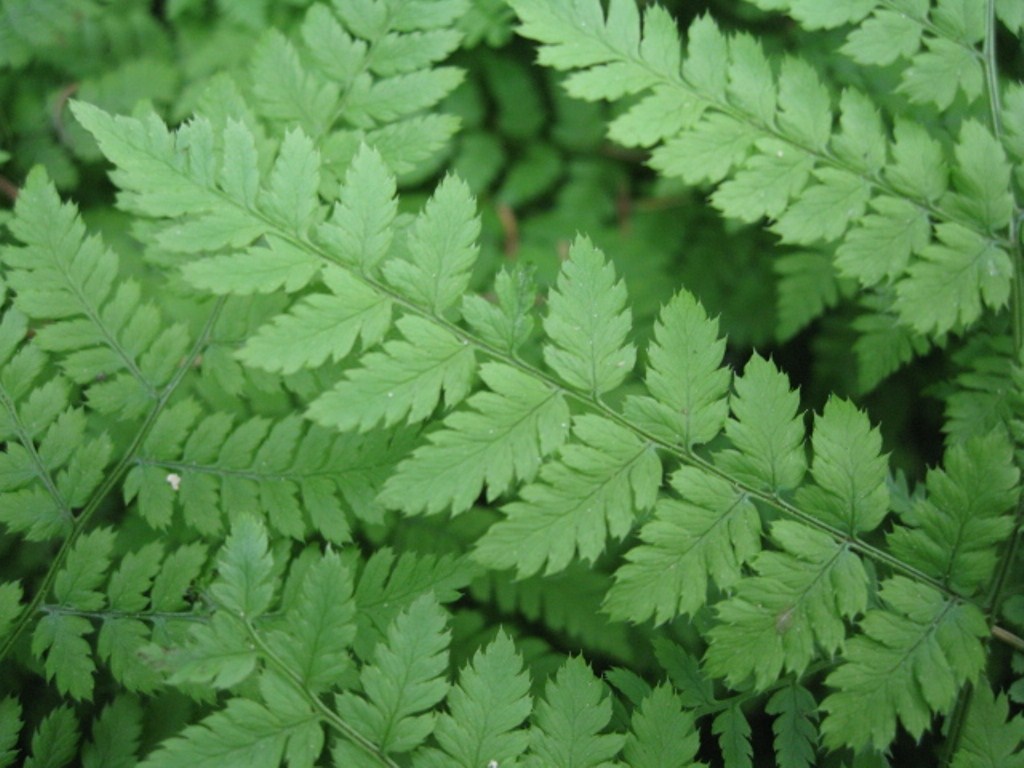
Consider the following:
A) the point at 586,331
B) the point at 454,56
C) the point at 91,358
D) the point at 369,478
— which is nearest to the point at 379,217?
the point at 586,331

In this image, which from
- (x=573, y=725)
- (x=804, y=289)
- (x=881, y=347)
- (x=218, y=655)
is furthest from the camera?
(x=804, y=289)

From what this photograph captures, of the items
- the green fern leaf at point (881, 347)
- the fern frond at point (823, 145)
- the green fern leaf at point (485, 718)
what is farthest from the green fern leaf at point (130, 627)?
the green fern leaf at point (881, 347)

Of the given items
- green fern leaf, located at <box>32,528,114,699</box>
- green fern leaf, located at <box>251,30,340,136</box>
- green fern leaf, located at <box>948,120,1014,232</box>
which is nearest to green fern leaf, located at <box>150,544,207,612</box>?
green fern leaf, located at <box>32,528,114,699</box>

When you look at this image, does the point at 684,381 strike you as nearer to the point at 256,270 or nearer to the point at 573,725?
the point at 573,725

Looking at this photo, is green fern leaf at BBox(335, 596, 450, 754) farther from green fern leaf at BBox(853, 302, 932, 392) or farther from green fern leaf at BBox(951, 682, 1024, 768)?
green fern leaf at BBox(853, 302, 932, 392)

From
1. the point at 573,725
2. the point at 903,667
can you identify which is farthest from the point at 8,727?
the point at 903,667

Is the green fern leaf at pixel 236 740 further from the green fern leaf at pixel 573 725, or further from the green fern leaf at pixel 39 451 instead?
the green fern leaf at pixel 39 451

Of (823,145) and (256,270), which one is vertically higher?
(823,145)
